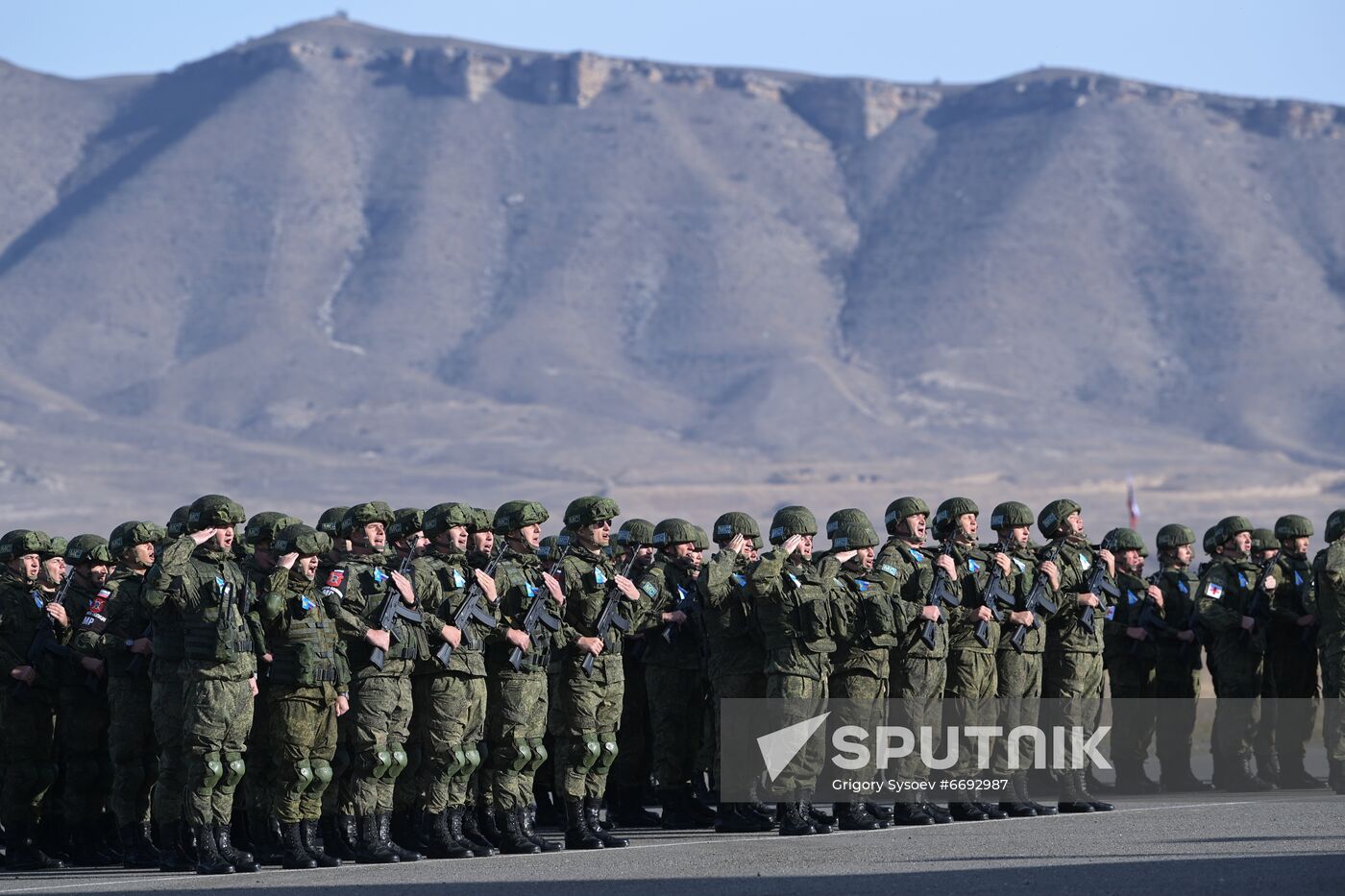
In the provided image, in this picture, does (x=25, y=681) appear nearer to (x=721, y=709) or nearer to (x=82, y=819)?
(x=82, y=819)

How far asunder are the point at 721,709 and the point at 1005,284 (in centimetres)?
16116

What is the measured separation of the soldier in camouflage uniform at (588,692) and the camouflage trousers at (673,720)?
100cm

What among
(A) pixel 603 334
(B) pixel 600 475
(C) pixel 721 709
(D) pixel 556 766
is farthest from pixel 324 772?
(A) pixel 603 334

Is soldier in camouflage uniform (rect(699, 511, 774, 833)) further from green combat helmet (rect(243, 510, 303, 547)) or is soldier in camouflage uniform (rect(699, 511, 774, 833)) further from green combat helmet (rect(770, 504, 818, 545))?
green combat helmet (rect(243, 510, 303, 547))

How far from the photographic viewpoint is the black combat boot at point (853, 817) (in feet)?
47.9

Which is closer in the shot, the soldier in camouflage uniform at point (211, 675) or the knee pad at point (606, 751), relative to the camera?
the soldier in camouflage uniform at point (211, 675)

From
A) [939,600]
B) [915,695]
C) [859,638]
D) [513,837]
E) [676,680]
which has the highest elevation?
[939,600]

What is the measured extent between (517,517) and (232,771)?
2.41m

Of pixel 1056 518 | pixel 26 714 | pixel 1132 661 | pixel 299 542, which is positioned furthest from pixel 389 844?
pixel 1132 661

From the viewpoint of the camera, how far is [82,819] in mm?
14281

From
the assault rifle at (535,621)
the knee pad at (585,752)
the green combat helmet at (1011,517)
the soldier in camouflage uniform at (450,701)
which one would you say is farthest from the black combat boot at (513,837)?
the green combat helmet at (1011,517)

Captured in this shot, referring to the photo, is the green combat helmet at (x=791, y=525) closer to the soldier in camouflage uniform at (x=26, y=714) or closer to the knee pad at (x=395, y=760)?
the knee pad at (x=395, y=760)

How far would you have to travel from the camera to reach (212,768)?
13.1 metres

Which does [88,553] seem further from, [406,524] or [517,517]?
[517,517]
